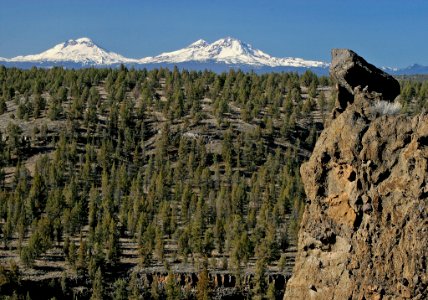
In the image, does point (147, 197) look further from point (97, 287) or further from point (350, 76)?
point (350, 76)

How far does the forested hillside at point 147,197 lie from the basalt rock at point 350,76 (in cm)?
7056

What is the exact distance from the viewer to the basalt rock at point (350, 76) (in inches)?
965

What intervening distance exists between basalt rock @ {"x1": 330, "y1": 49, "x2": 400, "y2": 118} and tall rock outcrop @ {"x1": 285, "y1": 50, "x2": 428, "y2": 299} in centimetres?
126

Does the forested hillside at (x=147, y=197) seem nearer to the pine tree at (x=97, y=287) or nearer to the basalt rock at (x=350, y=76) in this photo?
the pine tree at (x=97, y=287)

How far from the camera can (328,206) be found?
21.7 m

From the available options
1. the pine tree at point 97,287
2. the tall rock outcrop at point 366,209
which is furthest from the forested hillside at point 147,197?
the tall rock outcrop at point 366,209

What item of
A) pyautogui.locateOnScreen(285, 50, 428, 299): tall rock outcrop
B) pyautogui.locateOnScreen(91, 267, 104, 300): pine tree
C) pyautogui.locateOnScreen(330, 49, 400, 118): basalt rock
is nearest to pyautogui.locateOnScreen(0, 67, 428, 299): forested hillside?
pyautogui.locateOnScreen(91, 267, 104, 300): pine tree

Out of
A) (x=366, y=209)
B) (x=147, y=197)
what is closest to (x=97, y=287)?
(x=147, y=197)

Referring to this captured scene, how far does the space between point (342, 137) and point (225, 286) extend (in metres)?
83.8

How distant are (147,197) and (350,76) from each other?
113810 millimetres

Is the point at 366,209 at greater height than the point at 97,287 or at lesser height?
greater

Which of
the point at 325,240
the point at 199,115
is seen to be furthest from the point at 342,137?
the point at 199,115

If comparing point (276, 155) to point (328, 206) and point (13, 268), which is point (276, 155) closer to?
point (13, 268)

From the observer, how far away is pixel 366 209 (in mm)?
20062
